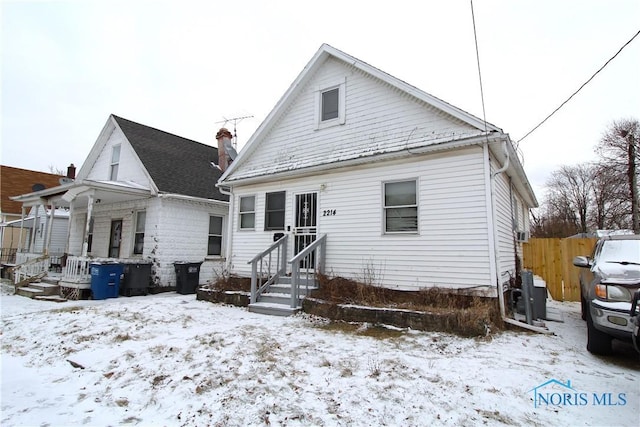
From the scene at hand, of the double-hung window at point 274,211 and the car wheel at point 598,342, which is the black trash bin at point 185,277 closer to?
the double-hung window at point 274,211

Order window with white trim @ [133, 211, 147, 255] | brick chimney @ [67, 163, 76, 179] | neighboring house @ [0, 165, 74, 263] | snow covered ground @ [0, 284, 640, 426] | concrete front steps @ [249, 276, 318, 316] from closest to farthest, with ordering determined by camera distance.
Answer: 1. snow covered ground @ [0, 284, 640, 426]
2. concrete front steps @ [249, 276, 318, 316]
3. window with white trim @ [133, 211, 147, 255]
4. neighboring house @ [0, 165, 74, 263]
5. brick chimney @ [67, 163, 76, 179]

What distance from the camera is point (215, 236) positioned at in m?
14.0

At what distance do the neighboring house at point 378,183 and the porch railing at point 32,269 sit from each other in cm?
707

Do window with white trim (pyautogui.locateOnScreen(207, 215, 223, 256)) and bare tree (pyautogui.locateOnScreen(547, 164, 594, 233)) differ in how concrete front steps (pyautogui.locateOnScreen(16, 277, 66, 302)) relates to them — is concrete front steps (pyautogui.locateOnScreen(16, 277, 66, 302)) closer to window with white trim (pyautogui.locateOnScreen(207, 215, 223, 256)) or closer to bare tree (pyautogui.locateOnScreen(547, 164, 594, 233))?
window with white trim (pyautogui.locateOnScreen(207, 215, 223, 256))

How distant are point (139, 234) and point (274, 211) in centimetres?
647

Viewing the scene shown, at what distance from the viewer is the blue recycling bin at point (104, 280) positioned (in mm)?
10000

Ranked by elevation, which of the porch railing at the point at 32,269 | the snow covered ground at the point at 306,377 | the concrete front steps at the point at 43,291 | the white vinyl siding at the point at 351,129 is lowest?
the snow covered ground at the point at 306,377

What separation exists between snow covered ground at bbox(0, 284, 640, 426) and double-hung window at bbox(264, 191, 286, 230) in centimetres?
415

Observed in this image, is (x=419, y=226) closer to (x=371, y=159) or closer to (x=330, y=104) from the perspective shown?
(x=371, y=159)

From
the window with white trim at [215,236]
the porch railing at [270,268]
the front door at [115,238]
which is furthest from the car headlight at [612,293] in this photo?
the front door at [115,238]

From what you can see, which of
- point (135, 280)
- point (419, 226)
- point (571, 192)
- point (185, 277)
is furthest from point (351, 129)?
point (571, 192)

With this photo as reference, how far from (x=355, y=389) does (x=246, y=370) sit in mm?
1371

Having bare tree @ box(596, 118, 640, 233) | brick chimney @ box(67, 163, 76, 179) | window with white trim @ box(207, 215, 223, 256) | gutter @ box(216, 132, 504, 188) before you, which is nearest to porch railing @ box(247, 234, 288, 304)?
gutter @ box(216, 132, 504, 188)

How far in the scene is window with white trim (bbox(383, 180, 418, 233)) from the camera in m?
7.55
